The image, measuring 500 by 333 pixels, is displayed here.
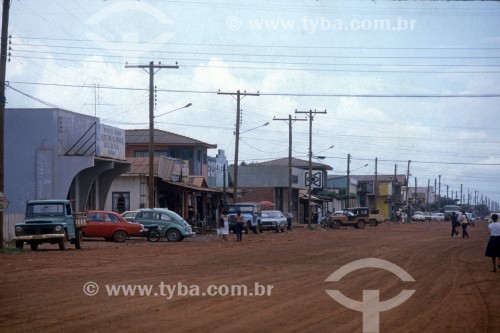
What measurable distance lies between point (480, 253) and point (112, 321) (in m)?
21.8

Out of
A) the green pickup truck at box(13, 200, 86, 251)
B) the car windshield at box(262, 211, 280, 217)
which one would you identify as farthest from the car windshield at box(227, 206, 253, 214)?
the green pickup truck at box(13, 200, 86, 251)

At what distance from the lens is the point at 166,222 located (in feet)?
132

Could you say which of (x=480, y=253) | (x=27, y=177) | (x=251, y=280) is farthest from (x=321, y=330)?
(x=27, y=177)

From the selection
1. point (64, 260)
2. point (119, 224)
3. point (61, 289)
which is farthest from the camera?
point (119, 224)

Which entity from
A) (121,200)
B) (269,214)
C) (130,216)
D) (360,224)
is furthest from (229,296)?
(360,224)

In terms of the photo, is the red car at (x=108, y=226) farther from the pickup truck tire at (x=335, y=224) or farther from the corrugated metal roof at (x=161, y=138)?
the pickup truck tire at (x=335, y=224)

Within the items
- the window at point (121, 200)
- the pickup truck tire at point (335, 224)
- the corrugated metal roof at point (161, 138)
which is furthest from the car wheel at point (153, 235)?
the pickup truck tire at point (335, 224)

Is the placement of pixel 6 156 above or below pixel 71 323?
above

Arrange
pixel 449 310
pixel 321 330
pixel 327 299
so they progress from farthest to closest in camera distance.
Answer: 1. pixel 327 299
2. pixel 449 310
3. pixel 321 330

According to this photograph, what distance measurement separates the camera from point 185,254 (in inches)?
1133

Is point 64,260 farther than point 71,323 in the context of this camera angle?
Yes

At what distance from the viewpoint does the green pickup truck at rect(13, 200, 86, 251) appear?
98.0 ft

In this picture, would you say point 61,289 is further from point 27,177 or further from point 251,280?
point 27,177

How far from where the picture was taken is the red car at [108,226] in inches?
1495
